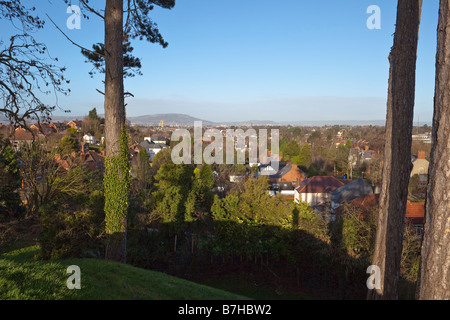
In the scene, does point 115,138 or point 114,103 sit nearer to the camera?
point 114,103

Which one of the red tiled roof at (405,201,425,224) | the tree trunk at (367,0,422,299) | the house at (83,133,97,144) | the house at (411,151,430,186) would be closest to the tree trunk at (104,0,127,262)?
the tree trunk at (367,0,422,299)

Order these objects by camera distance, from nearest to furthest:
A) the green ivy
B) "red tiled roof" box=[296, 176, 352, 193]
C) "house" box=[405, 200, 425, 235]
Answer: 1. the green ivy
2. "house" box=[405, 200, 425, 235]
3. "red tiled roof" box=[296, 176, 352, 193]

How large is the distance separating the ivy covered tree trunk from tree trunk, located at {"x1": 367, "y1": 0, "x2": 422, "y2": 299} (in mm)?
5849

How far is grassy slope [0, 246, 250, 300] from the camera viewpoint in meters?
3.68

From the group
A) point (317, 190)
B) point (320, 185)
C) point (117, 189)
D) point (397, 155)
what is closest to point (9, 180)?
point (117, 189)

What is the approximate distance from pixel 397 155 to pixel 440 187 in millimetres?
2302

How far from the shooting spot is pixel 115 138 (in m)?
7.50

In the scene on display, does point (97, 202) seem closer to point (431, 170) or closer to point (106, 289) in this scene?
point (106, 289)

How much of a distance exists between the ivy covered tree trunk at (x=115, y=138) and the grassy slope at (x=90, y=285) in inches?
80.3

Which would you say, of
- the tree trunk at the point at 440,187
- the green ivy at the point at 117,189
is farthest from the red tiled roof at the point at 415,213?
the tree trunk at the point at 440,187

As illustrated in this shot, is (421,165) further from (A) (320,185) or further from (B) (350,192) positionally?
(B) (350,192)

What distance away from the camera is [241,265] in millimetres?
12953

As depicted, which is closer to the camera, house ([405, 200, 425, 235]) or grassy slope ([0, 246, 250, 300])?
grassy slope ([0, 246, 250, 300])

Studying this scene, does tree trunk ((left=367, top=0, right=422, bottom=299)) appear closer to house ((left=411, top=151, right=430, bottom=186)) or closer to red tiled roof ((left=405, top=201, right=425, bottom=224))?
red tiled roof ((left=405, top=201, right=425, bottom=224))
